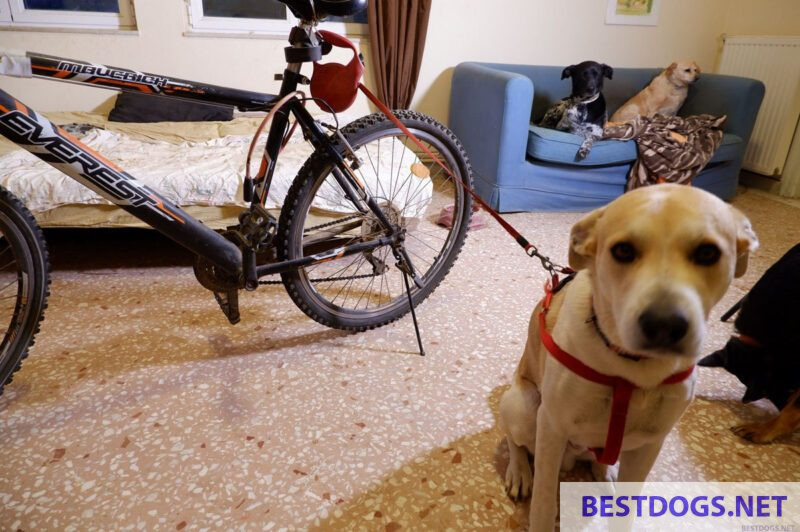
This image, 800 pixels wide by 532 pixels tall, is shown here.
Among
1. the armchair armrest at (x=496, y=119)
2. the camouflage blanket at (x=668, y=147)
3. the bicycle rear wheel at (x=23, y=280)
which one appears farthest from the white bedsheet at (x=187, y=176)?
the camouflage blanket at (x=668, y=147)

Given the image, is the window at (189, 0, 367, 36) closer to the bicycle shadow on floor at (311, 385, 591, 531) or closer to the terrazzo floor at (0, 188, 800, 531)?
the terrazzo floor at (0, 188, 800, 531)

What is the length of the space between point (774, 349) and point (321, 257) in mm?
1312

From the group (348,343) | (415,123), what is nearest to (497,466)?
(348,343)

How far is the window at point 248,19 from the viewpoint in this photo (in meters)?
3.17

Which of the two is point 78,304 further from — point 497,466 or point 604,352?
point 604,352

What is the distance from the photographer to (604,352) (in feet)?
2.40

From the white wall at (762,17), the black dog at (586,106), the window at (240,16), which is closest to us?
the black dog at (586,106)

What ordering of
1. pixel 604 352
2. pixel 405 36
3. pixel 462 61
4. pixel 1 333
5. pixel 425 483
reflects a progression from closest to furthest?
pixel 604 352 < pixel 425 483 < pixel 1 333 < pixel 405 36 < pixel 462 61

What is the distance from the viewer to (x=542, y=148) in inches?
109

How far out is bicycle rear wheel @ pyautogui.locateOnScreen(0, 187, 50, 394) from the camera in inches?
44.4

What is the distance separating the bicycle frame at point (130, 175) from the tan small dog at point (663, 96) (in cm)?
268

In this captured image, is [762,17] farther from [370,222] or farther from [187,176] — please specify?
[187,176]

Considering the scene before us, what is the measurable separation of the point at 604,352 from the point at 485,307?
1.12m

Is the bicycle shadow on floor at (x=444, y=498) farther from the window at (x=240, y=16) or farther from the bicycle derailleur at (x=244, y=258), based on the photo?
the window at (x=240, y=16)
